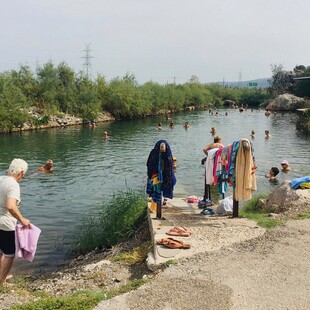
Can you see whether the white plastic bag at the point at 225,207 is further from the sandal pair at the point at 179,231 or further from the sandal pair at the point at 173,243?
the sandal pair at the point at 173,243

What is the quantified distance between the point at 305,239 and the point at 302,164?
59.4 ft

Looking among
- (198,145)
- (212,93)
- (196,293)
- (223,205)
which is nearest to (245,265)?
(196,293)

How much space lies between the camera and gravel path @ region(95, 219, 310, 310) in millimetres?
6027

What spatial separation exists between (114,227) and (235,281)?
5.42m

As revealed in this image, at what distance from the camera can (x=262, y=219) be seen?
10.6 meters

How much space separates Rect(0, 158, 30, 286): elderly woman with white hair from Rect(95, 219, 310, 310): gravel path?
227cm

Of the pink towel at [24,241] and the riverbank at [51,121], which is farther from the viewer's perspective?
the riverbank at [51,121]

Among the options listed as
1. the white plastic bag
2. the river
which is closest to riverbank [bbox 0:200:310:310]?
the white plastic bag

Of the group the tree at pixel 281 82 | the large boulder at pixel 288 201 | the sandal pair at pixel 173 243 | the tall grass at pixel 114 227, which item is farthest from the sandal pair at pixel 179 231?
the tree at pixel 281 82

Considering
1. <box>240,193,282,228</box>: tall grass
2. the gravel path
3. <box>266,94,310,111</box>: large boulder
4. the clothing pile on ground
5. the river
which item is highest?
<box>266,94,310,111</box>: large boulder

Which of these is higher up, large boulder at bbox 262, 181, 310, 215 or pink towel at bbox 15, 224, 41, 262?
pink towel at bbox 15, 224, 41, 262

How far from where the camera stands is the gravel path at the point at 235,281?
6027 mm

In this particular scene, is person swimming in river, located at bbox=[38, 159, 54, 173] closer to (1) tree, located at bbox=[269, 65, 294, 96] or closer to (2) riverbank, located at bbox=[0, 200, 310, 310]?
(2) riverbank, located at bbox=[0, 200, 310, 310]

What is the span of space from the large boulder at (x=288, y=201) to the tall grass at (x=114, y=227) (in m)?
3.77
